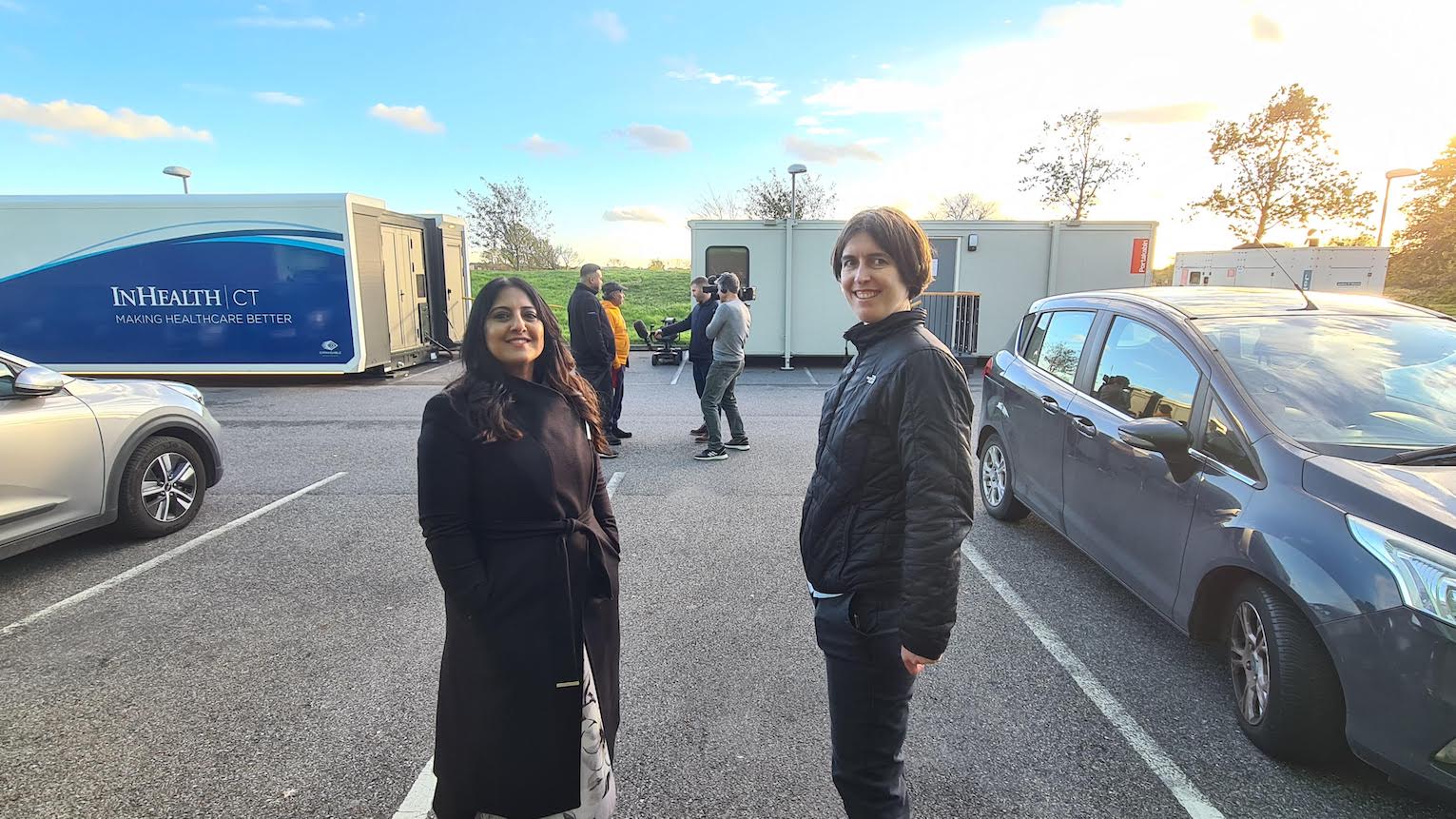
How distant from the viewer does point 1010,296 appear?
45.8 feet

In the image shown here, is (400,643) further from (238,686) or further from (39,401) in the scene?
(39,401)

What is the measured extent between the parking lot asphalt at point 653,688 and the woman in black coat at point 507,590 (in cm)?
71

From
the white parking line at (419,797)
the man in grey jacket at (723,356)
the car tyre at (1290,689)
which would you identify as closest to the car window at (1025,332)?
the man in grey jacket at (723,356)

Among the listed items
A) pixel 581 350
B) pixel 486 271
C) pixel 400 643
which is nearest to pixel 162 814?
pixel 400 643

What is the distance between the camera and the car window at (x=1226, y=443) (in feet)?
8.89

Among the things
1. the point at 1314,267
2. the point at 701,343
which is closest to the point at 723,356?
the point at 701,343

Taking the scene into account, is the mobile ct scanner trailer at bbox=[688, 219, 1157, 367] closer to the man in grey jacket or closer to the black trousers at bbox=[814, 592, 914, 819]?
the man in grey jacket

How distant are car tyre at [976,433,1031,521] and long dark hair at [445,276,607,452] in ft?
11.9

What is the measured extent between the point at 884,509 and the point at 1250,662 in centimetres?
204

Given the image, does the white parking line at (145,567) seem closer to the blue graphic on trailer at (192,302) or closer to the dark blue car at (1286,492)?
the dark blue car at (1286,492)

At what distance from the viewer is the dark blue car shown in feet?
6.73

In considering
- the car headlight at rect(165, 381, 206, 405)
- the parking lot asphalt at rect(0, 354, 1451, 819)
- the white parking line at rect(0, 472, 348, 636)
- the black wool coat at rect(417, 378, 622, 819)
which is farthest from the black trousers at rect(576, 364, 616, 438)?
the black wool coat at rect(417, 378, 622, 819)

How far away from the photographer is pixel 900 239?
1.71 m

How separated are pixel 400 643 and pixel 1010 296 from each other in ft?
43.3
